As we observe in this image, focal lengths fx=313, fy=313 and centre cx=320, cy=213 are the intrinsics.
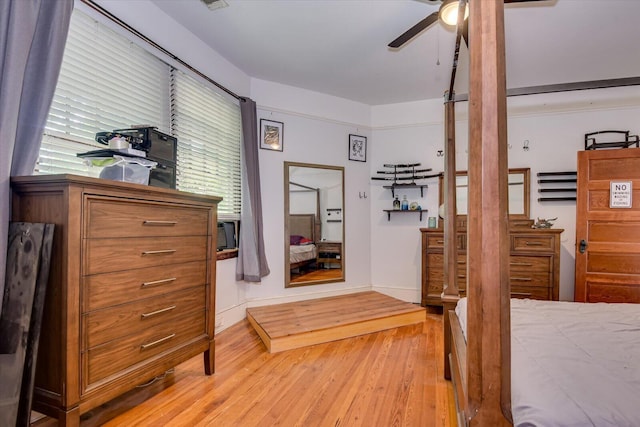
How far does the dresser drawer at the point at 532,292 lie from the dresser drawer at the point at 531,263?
0.19 metres

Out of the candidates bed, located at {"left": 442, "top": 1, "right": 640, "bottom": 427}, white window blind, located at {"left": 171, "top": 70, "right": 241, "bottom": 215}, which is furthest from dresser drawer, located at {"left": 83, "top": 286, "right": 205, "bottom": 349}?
bed, located at {"left": 442, "top": 1, "right": 640, "bottom": 427}

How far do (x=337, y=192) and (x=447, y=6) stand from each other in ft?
8.47

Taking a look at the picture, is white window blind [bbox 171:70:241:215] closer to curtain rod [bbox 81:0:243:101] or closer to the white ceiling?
curtain rod [bbox 81:0:243:101]

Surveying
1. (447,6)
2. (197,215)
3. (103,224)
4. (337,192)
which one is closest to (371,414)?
(197,215)

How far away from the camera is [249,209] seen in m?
3.26

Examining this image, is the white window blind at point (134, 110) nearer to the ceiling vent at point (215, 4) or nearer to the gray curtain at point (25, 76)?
the gray curtain at point (25, 76)

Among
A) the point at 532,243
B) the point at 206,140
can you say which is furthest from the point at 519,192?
the point at 206,140

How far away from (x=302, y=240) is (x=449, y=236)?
2.14m

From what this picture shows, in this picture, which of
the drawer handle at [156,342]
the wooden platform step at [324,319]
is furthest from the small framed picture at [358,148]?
the drawer handle at [156,342]

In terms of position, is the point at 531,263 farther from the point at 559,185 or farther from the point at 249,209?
the point at 249,209

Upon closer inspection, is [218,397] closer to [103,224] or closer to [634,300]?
[103,224]

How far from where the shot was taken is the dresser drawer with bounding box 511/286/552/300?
3239 mm

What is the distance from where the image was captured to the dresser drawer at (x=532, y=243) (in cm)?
324

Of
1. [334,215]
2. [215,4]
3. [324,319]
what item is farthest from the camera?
[334,215]
